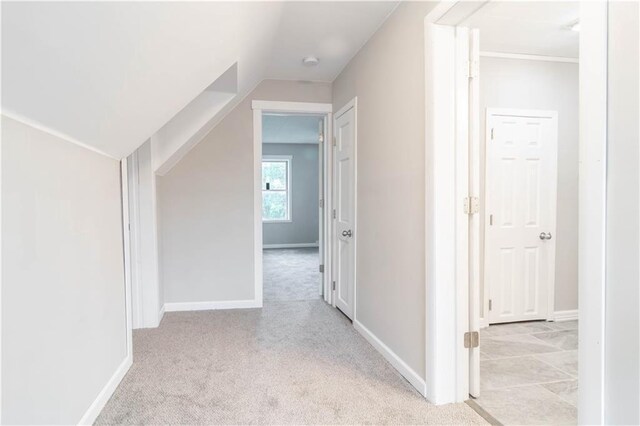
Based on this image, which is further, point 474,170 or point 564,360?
point 564,360

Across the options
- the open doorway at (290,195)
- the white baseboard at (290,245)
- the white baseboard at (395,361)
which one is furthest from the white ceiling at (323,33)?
the white baseboard at (290,245)

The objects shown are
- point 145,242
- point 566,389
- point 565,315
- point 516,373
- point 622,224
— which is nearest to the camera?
point 622,224

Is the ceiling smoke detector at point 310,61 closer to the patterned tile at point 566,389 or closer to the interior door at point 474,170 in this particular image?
the interior door at point 474,170

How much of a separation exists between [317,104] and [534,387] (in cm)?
304

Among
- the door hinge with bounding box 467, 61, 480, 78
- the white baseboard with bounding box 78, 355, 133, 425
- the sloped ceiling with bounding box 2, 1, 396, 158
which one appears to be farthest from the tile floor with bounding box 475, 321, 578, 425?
the sloped ceiling with bounding box 2, 1, 396, 158

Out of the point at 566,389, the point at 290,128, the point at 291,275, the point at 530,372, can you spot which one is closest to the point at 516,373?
the point at 530,372

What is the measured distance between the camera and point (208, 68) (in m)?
2.16

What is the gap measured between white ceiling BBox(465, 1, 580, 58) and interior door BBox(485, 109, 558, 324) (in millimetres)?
519

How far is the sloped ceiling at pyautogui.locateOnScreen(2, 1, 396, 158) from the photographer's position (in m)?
0.99

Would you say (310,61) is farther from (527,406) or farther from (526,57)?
(527,406)

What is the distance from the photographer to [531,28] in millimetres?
2846

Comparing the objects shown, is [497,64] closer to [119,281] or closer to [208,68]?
[208,68]

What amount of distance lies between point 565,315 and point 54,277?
394 cm

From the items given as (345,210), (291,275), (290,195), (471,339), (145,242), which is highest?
(290,195)
